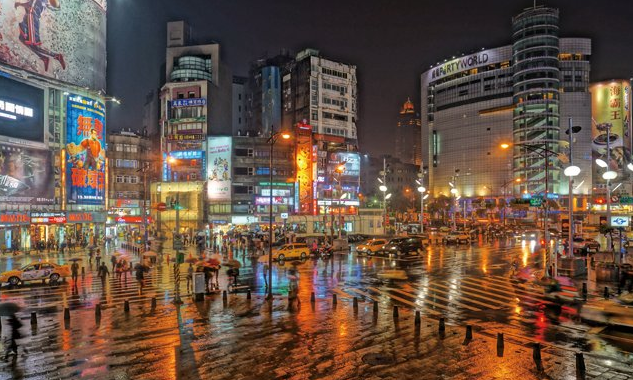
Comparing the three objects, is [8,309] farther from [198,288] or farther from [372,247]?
[372,247]

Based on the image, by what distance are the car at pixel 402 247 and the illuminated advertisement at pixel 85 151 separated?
1614 inches

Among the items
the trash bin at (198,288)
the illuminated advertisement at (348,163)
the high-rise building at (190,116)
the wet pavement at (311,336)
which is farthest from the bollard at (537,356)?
the illuminated advertisement at (348,163)

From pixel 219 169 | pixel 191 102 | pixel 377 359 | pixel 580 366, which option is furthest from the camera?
pixel 191 102

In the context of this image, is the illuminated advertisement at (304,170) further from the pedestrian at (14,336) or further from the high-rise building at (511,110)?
the pedestrian at (14,336)

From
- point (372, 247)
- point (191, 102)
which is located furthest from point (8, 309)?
point (191, 102)

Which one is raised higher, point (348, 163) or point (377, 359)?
point (348, 163)

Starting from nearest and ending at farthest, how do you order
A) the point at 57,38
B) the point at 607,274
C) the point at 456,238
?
1. the point at 607,274
2. the point at 57,38
3. the point at 456,238

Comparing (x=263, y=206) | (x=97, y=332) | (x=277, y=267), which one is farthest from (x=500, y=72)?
(x=97, y=332)

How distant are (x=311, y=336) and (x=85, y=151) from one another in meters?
54.2

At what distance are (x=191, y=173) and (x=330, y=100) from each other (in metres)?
39.4

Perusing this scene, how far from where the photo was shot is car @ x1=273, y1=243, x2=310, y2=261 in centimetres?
3977

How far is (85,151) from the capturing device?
5888cm

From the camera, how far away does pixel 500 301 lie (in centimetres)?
2162

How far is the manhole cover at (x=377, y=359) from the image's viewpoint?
12859 millimetres
